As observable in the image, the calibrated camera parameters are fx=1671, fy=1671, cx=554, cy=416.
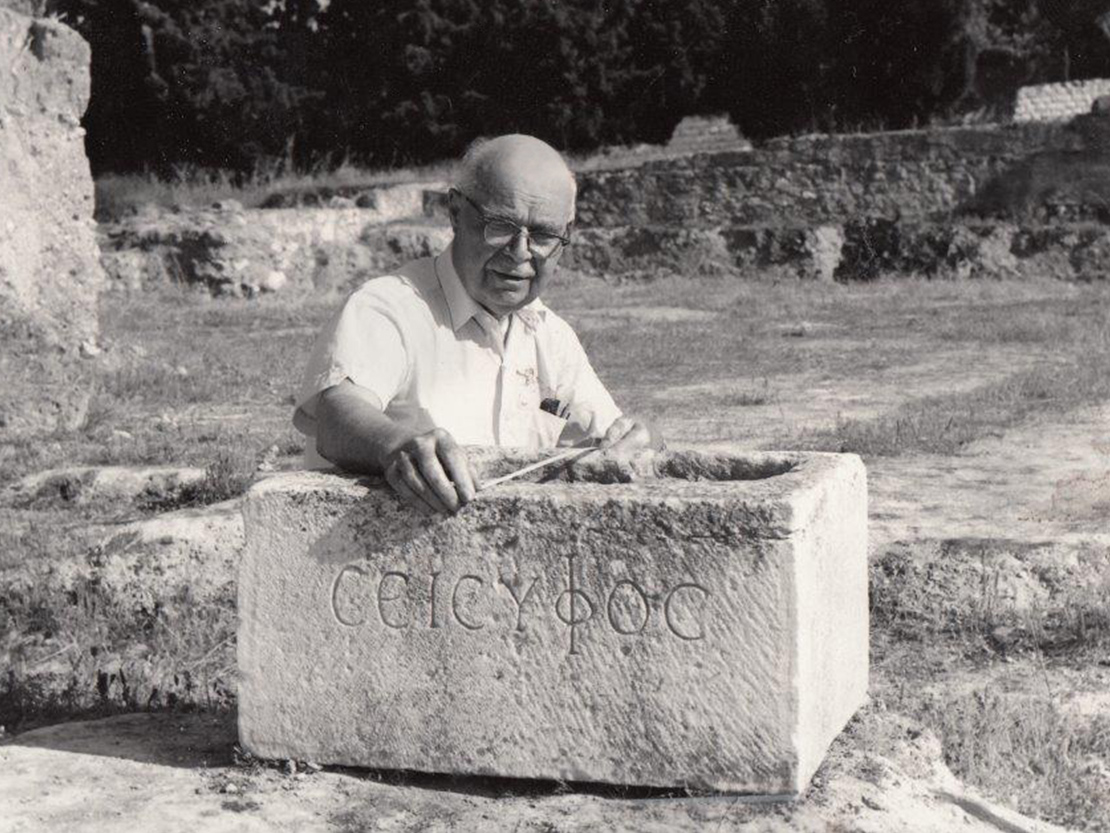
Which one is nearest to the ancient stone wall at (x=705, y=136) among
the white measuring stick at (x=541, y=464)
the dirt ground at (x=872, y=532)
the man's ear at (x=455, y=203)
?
the dirt ground at (x=872, y=532)

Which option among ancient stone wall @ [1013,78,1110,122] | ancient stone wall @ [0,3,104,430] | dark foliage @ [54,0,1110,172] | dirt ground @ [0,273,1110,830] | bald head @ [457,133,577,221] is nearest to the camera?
dirt ground @ [0,273,1110,830]

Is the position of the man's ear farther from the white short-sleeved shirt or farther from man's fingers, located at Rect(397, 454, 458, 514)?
man's fingers, located at Rect(397, 454, 458, 514)

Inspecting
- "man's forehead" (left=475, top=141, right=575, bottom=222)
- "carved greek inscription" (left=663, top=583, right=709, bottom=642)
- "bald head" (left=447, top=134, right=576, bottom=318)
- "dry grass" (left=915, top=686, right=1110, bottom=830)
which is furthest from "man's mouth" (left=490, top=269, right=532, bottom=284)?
"dry grass" (left=915, top=686, right=1110, bottom=830)

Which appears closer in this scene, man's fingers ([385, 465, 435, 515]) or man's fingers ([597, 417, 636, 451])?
Result: man's fingers ([385, 465, 435, 515])

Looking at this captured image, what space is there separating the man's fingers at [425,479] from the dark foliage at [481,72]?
21.8 metres

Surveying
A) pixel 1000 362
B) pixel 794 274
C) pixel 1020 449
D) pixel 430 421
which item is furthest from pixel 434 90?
pixel 430 421

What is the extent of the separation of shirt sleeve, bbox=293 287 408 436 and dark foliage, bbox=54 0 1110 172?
21.4m

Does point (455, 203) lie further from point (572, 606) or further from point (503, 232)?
point (572, 606)

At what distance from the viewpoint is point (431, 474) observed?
8.96 ft

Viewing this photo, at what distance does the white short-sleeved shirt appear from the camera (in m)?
3.05

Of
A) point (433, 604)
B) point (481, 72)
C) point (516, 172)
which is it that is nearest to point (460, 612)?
point (433, 604)

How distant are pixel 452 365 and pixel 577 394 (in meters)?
0.31

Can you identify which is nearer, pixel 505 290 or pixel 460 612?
pixel 460 612

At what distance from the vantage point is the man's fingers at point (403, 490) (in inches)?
109
